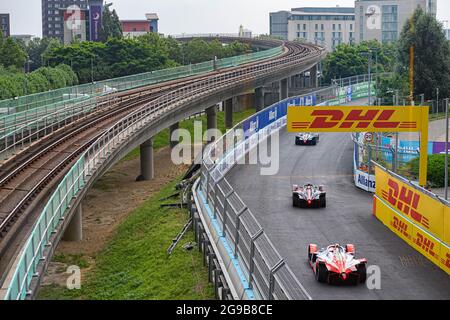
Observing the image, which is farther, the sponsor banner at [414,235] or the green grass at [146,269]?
the green grass at [146,269]

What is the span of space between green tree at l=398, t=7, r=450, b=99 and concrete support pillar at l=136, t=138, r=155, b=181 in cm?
2947

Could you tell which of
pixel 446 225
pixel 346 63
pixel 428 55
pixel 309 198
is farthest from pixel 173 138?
pixel 346 63

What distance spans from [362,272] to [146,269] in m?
9.91

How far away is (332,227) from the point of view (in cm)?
3209

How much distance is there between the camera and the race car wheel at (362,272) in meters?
23.8

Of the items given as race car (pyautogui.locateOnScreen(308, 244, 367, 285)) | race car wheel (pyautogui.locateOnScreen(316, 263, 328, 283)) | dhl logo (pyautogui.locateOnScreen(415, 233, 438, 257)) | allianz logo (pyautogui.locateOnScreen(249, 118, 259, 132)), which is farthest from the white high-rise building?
race car wheel (pyautogui.locateOnScreen(316, 263, 328, 283))

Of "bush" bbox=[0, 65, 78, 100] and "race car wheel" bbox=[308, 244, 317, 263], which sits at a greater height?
"bush" bbox=[0, 65, 78, 100]

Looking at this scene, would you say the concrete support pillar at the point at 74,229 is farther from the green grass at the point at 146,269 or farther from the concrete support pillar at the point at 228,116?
the concrete support pillar at the point at 228,116

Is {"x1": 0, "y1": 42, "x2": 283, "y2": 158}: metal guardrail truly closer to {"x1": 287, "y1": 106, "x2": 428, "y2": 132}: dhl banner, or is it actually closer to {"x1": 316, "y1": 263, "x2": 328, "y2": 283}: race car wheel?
{"x1": 287, "y1": 106, "x2": 428, "y2": 132}: dhl banner

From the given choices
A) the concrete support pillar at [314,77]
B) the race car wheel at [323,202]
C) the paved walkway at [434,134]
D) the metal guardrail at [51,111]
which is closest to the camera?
the race car wheel at [323,202]

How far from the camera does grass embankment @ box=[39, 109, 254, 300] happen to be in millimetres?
27203

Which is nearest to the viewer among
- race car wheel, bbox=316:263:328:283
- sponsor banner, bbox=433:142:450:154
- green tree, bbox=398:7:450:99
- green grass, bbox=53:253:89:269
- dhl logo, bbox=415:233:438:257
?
race car wheel, bbox=316:263:328:283

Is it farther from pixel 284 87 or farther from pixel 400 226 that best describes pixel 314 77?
pixel 400 226

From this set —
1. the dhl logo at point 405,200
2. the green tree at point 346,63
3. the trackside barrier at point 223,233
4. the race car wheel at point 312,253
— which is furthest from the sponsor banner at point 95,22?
the race car wheel at point 312,253
